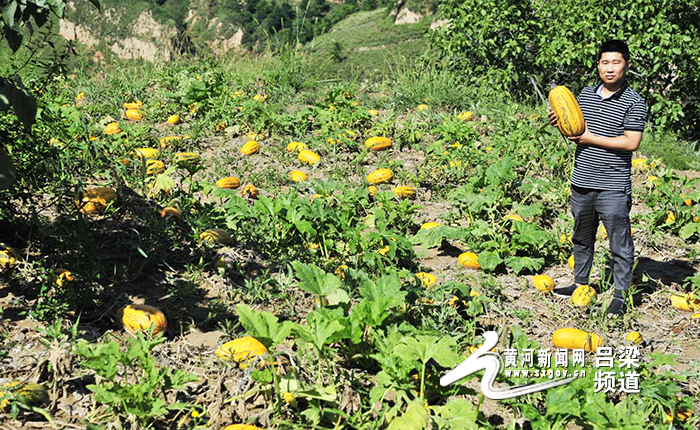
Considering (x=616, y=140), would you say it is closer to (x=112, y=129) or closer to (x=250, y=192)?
(x=250, y=192)

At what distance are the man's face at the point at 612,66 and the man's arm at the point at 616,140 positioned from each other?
0.31 metres

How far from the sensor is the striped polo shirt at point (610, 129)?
337 centimetres

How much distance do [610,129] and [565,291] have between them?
3.45 ft

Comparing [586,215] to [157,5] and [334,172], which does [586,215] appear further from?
[157,5]

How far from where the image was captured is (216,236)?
3721 mm

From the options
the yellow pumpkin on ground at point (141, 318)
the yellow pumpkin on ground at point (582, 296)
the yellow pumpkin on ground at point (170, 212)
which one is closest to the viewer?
the yellow pumpkin on ground at point (141, 318)

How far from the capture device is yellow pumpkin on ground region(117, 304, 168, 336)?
110 inches

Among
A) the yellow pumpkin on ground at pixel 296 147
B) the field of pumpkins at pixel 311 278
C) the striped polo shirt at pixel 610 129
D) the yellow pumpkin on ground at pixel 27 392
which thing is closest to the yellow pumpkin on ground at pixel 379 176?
the field of pumpkins at pixel 311 278

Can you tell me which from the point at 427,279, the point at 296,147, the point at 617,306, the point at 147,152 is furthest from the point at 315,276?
the point at 296,147

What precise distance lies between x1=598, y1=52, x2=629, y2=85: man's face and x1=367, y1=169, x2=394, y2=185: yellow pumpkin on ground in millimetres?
2170

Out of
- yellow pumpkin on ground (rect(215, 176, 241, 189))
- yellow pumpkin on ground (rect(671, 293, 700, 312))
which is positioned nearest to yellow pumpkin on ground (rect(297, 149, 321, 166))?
yellow pumpkin on ground (rect(215, 176, 241, 189))

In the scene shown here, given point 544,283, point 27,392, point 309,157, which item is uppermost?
point 309,157

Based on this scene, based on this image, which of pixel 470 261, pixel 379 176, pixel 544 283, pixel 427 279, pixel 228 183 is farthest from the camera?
pixel 379 176

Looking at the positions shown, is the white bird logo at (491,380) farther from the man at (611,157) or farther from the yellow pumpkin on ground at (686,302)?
the yellow pumpkin on ground at (686,302)
